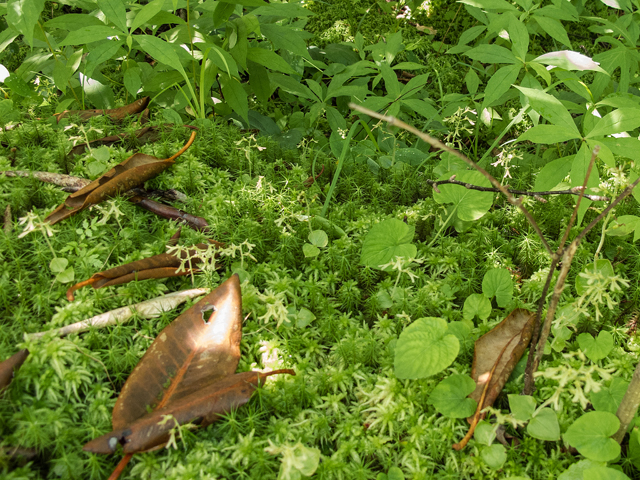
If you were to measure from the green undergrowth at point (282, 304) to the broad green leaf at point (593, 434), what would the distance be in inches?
4.6

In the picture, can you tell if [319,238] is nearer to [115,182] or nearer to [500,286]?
[500,286]

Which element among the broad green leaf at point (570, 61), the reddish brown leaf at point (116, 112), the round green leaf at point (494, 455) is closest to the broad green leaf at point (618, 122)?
the broad green leaf at point (570, 61)

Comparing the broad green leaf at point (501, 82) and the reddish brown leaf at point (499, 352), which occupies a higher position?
the broad green leaf at point (501, 82)

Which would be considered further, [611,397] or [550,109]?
[550,109]

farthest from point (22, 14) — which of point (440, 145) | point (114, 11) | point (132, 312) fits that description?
point (440, 145)

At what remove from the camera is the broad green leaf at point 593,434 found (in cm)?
149

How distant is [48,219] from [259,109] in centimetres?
177

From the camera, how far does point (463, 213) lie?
2297mm

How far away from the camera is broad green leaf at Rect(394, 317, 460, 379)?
5.41ft

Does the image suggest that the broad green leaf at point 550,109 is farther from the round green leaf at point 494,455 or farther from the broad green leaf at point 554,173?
the round green leaf at point 494,455

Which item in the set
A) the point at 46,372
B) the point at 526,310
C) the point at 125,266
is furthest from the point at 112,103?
the point at 526,310

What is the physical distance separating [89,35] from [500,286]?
245 centimetres

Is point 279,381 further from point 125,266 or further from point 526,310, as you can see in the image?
point 526,310

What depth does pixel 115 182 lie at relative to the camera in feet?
7.47
